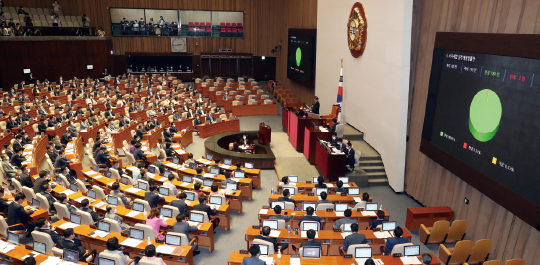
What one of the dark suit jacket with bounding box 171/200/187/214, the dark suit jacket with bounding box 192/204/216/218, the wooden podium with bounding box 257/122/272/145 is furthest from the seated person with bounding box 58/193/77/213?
the wooden podium with bounding box 257/122/272/145

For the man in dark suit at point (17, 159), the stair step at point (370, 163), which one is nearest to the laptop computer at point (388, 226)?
the stair step at point (370, 163)

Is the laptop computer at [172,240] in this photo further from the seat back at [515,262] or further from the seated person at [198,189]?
the seat back at [515,262]

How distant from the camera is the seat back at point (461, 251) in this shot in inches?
325

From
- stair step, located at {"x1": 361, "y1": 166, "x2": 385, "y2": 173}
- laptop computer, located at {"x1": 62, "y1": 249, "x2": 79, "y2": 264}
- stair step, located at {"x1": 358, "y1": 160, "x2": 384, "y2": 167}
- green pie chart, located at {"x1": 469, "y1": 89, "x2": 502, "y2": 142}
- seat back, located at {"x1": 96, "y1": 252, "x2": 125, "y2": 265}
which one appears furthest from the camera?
stair step, located at {"x1": 358, "y1": 160, "x2": 384, "y2": 167}

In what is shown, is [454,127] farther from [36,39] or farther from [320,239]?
[36,39]

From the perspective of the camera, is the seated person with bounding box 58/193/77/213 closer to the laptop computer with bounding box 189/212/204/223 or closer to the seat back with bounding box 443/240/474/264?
the laptop computer with bounding box 189/212/204/223

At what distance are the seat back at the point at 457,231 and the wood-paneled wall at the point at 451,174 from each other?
226 mm

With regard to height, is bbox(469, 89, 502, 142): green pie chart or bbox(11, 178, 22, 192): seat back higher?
bbox(469, 89, 502, 142): green pie chart

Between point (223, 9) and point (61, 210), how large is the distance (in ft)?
90.1

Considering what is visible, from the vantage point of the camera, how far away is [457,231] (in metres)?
9.52

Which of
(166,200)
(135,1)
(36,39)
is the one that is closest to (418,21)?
(166,200)

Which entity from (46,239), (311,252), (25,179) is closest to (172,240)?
(46,239)

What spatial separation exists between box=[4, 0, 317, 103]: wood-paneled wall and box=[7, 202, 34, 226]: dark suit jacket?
21197 mm

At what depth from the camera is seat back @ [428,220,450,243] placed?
30.9 ft
